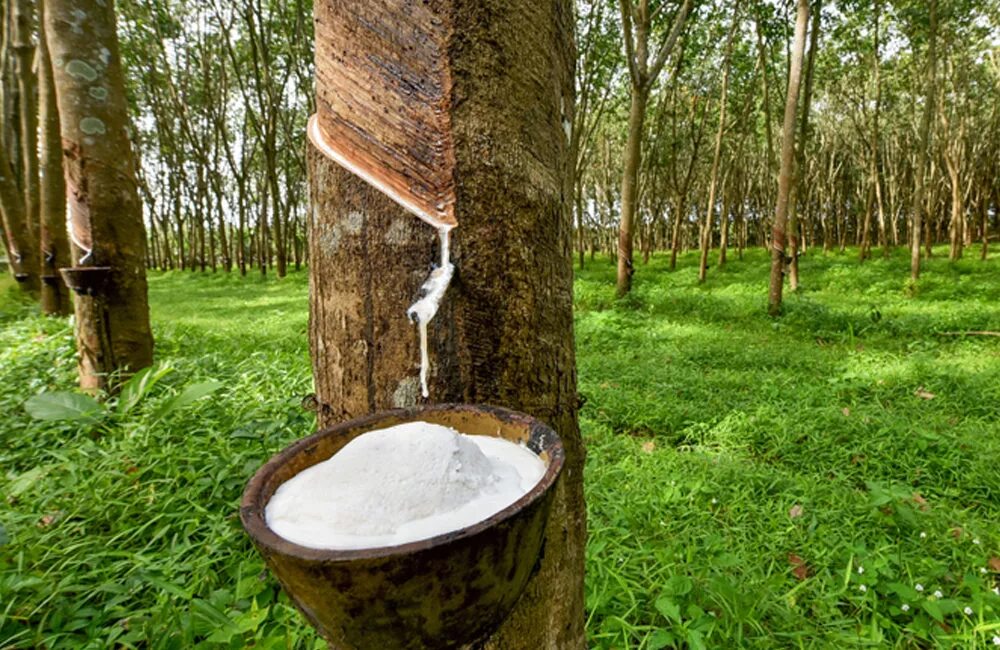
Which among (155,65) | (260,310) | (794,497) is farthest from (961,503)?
(155,65)

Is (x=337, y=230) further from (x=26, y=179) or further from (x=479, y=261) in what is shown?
(x=26, y=179)

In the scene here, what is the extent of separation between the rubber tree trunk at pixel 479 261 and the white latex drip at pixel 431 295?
0.02 metres

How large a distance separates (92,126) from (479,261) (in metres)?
3.29

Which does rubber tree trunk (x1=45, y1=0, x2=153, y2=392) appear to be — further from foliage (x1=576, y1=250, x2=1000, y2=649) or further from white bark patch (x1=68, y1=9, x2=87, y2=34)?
foliage (x1=576, y1=250, x2=1000, y2=649)

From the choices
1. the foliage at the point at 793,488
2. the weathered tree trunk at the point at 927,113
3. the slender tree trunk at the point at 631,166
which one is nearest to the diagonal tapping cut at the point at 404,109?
the foliage at the point at 793,488

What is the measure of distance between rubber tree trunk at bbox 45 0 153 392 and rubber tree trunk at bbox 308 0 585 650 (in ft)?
9.15

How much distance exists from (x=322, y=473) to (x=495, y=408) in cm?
28

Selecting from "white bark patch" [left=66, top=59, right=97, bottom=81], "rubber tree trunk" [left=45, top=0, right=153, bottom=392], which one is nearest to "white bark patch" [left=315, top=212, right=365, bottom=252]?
"rubber tree trunk" [left=45, top=0, right=153, bottom=392]

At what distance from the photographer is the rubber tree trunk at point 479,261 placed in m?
0.92

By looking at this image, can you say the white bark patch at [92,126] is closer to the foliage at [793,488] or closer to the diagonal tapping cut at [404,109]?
the diagonal tapping cut at [404,109]

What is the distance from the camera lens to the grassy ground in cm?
183

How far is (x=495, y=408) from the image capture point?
0.85m

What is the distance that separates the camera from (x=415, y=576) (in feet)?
1.80

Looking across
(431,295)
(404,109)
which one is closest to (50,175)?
(404,109)
